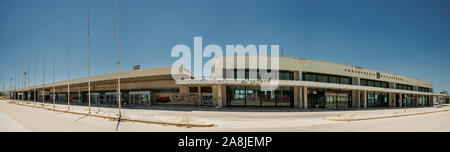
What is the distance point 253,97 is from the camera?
31.2 metres

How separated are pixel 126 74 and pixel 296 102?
32.0m

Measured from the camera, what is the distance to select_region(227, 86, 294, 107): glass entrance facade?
3120 centimetres

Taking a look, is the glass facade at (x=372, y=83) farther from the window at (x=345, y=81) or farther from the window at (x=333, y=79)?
the window at (x=333, y=79)

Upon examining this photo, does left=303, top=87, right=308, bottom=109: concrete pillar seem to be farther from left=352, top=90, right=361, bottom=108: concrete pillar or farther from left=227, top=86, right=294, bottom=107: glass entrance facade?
left=352, top=90, right=361, bottom=108: concrete pillar

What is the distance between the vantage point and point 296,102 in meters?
32.0

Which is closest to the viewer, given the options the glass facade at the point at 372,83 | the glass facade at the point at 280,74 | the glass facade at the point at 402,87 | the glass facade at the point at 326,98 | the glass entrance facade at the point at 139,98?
the glass facade at the point at 280,74

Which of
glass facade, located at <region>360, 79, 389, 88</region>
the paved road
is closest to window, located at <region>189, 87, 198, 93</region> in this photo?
the paved road

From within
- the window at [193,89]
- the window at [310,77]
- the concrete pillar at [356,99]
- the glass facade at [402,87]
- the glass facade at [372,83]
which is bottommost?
the concrete pillar at [356,99]

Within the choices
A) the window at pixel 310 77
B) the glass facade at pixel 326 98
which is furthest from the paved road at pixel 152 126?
the window at pixel 310 77

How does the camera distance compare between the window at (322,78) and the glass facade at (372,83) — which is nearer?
→ the window at (322,78)

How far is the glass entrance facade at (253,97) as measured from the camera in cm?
3120

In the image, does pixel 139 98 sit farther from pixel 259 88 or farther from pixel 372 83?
Answer: pixel 372 83
